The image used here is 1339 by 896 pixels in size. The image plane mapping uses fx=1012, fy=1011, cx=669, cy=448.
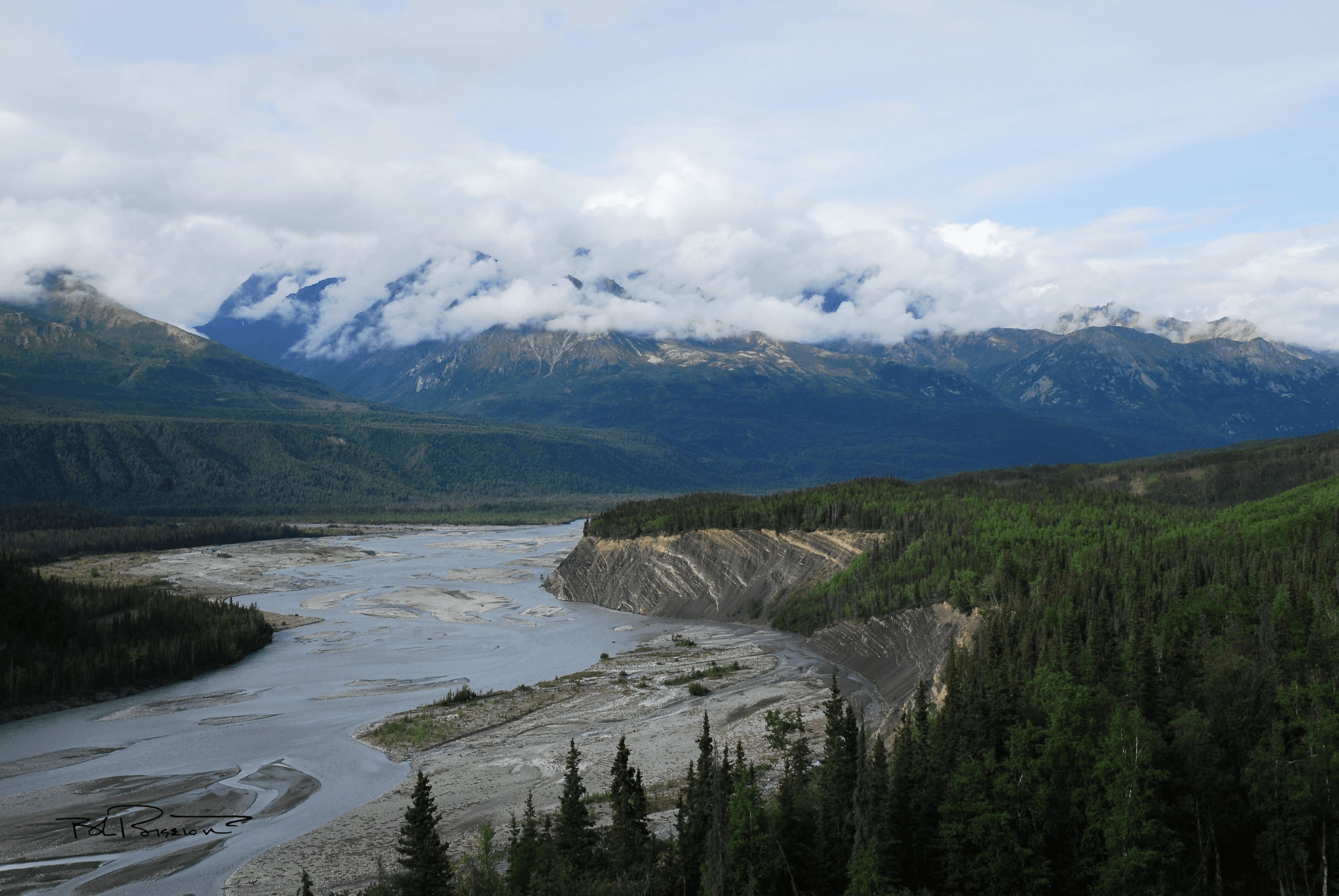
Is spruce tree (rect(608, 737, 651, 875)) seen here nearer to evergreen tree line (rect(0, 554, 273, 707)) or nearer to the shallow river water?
the shallow river water

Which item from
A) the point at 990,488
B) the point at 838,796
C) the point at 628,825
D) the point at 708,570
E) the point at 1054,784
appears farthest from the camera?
the point at 990,488

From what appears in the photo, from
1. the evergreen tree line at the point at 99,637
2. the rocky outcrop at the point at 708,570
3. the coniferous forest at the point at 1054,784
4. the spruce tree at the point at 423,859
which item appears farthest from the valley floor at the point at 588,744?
the evergreen tree line at the point at 99,637

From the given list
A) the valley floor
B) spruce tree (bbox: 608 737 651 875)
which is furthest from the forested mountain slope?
the valley floor

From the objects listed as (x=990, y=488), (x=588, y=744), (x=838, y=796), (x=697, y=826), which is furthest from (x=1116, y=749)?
(x=990, y=488)

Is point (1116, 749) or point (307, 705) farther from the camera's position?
point (307, 705)

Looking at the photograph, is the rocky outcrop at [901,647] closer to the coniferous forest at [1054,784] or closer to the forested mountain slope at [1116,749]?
the forested mountain slope at [1116,749]

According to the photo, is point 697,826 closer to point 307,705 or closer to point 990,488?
point 307,705
